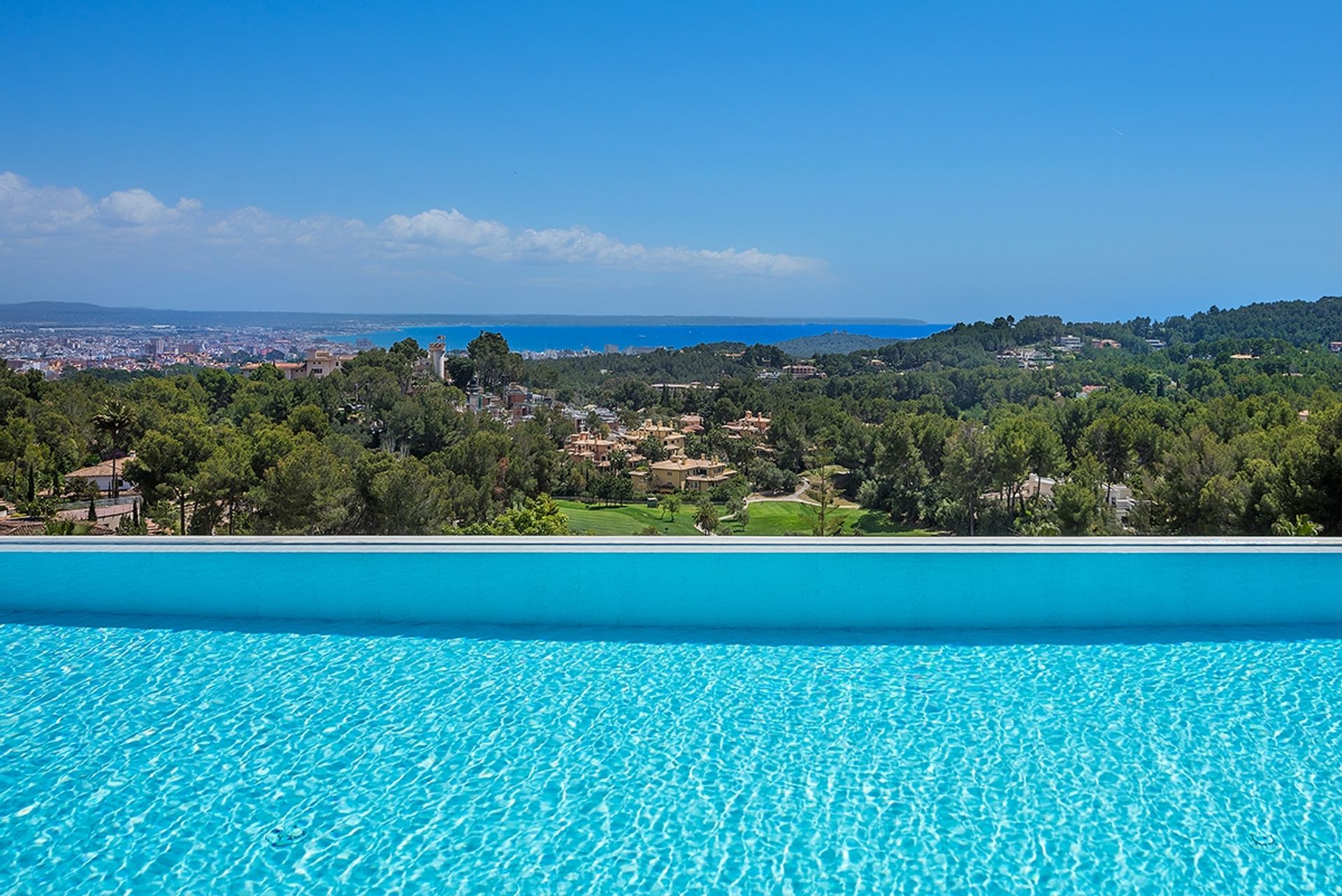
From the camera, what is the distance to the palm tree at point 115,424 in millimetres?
16594

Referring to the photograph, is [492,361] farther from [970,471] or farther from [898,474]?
[970,471]

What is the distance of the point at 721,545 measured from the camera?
4.68 metres

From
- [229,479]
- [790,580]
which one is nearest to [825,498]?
[229,479]

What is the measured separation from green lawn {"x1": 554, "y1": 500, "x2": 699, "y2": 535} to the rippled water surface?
19.8 m

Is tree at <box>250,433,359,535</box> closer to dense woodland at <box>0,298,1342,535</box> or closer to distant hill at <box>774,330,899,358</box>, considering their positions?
dense woodland at <box>0,298,1342,535</box>

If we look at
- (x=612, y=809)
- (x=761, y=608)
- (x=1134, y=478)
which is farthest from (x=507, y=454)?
(x=612, y=809)

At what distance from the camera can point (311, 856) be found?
8.86 feet

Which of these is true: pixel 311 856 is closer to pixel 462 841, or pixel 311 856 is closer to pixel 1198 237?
pixel 462 841

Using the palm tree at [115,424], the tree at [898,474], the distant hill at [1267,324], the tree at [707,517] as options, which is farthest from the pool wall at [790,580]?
the distant hill at [1267,324]

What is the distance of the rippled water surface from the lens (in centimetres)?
266

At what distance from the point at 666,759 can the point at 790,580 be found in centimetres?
161

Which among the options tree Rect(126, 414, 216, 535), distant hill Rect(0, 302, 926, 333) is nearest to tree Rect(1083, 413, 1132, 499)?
tree Rect(126, 414, 216, 535)

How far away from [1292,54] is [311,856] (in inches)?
586

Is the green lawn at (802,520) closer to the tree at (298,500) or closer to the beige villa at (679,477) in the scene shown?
the beige villa at (679,477)
